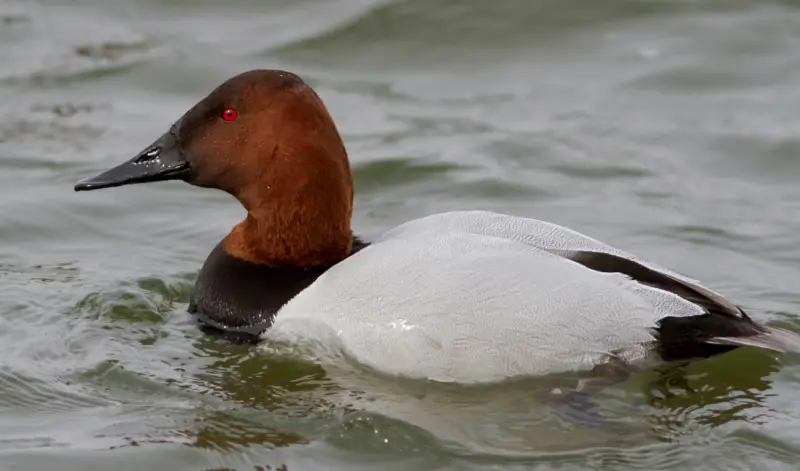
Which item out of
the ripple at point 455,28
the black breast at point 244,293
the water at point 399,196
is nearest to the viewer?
the water at point 399,196

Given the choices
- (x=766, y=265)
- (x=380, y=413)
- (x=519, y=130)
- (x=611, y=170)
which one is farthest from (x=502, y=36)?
(x=380, y=413)

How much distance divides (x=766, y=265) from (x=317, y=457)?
271cm

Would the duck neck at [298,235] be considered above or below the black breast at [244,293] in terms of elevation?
above

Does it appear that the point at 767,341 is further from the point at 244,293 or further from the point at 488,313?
the point at 244,293

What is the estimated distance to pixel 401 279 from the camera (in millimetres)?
4816

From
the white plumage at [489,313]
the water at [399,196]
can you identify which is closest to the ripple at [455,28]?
the water at [399,196]

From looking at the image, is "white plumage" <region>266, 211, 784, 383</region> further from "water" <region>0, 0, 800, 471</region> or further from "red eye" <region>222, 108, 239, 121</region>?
"red eye" <region>222, 108, 239, 121</region>

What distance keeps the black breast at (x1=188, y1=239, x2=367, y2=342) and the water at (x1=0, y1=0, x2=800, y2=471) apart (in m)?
0.09

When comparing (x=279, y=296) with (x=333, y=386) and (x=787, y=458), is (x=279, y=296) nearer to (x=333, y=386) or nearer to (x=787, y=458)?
(x=333, y=386)

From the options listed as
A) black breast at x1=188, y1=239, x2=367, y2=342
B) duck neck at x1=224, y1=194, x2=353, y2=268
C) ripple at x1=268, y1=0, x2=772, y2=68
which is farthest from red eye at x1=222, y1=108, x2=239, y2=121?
ripple at x1=268, y1=0, x2=772, y2=68

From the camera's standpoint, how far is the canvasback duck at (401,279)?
186 inches

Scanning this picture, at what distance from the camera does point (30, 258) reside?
6465 mm

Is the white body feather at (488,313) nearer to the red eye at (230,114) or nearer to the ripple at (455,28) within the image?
the red eye at (230,114)

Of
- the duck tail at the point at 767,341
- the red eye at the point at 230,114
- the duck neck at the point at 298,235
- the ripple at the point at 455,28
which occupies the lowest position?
the duck tail at the point at 767,341
